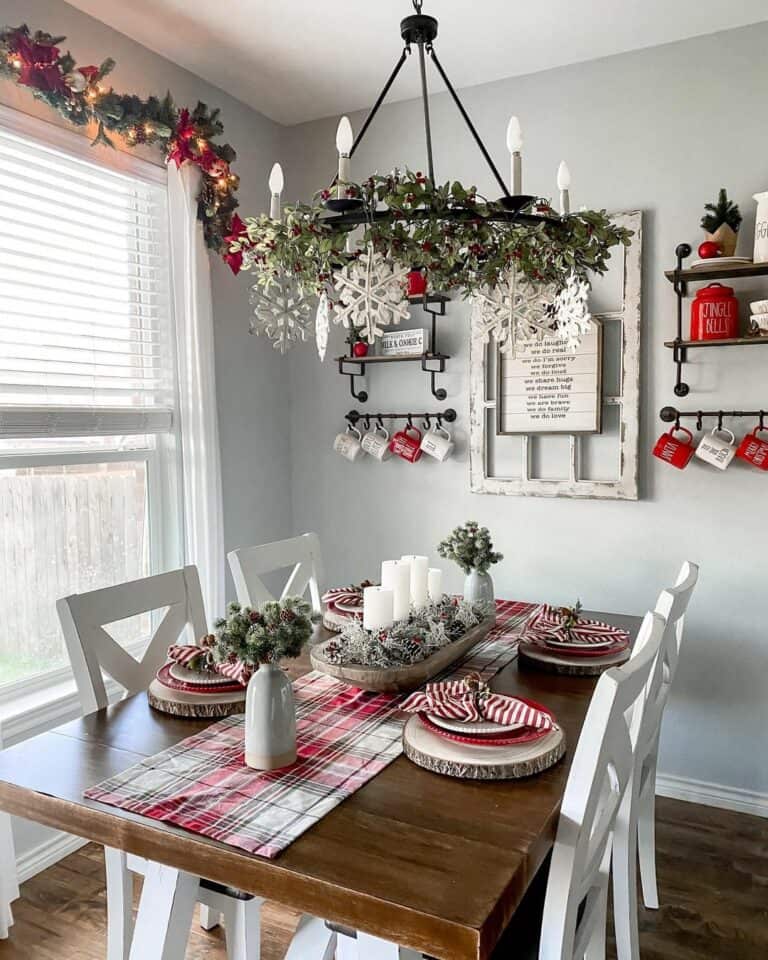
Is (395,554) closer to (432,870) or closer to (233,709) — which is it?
(233,709)

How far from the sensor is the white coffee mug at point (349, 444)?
3254mm

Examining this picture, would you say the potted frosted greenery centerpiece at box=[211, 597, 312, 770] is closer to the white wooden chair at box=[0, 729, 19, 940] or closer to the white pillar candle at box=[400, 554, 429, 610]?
the white pillar candle at box=[400, 554, 429, 610]

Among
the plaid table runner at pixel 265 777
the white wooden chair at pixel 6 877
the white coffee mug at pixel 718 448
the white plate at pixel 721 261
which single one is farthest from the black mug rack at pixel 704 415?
the white wooden chair at pixel 6 877

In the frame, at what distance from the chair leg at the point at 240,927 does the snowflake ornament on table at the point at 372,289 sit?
1178 millimetres

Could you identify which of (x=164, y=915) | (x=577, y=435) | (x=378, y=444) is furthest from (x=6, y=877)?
(x=577, y=435)

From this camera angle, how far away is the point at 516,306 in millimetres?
1765

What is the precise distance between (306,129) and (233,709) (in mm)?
2733

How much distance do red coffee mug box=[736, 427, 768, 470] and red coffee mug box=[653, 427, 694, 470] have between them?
6.6 inches

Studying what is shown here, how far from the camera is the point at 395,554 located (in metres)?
3.30

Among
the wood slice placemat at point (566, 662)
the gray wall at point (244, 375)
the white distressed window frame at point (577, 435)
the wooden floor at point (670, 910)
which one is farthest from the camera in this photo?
the gray wall at point (244, 375)

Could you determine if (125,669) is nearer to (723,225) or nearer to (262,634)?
(262,634)

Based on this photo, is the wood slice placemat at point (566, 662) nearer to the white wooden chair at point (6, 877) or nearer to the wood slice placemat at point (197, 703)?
the wood slice placemat at point (197, 703)

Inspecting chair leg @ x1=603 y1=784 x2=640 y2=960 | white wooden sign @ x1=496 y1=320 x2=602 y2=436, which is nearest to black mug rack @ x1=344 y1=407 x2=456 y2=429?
white wooden sign @ x1=496 y1=320 x2=602 y2=436

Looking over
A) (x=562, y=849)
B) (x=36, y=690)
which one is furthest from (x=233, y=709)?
(x=36, y=690)
